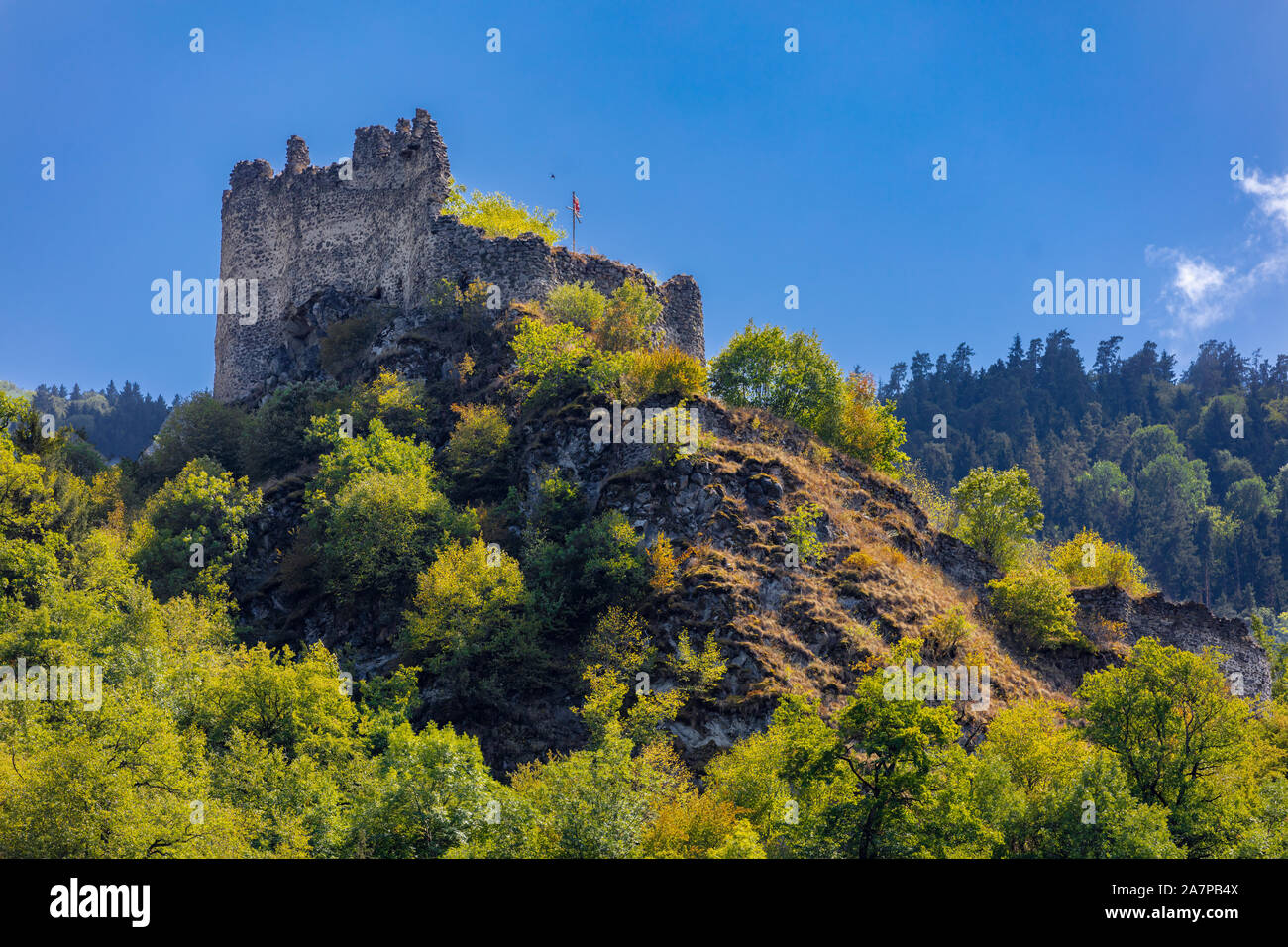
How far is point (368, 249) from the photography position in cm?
6456

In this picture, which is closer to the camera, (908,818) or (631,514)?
(908,818)

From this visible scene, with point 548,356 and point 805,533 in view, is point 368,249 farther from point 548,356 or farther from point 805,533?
point 805,533

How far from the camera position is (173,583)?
48.8m

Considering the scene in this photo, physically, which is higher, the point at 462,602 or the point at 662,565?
the point at 662,565

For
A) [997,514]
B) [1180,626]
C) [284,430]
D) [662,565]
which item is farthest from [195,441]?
[1180,626]

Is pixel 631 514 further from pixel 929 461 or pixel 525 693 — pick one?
pixel 929 461

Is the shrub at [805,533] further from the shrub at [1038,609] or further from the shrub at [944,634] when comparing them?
the shrub at [1038,609]

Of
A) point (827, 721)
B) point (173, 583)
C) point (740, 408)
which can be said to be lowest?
point (827, 721)

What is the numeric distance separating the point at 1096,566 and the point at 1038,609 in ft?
31.4

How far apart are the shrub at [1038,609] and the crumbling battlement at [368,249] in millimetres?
19394
